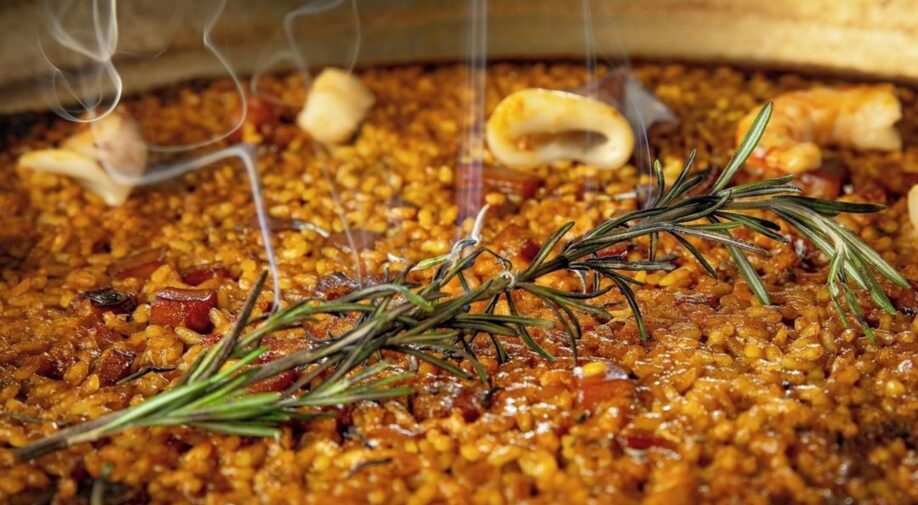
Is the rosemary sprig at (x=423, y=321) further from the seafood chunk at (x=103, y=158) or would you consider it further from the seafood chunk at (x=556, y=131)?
the seafood chunk at (x=103, y=158)

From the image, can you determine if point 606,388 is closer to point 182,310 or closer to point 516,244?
point 516,244

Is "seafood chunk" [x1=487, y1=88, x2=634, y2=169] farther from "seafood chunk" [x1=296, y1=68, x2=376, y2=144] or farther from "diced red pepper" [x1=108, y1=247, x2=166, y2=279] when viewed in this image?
"diced red pepper" [x1=108, y1=247, x2=166, y2=279]

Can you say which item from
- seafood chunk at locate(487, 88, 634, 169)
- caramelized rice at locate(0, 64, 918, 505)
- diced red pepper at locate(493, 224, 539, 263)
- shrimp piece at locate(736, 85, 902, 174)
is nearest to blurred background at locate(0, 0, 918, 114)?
caramelized rice at locate(0, 64, 918, 505)

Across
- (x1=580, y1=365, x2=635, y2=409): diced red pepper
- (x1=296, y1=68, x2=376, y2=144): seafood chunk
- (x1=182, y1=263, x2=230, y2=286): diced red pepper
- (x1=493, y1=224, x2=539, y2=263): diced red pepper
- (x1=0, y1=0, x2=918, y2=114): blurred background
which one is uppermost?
(x1=0, y1=0, x2=918, y2=114): blurred background

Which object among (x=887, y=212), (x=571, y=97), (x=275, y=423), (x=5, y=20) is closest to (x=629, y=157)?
(x=571, y=97)

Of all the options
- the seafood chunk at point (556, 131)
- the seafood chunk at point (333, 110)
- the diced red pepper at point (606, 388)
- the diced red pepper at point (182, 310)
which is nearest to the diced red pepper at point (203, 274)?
the diced red pepper at point (182, 310)

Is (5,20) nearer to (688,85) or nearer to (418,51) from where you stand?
(418,51)

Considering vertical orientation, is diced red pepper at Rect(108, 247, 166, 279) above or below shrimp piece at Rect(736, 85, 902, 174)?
below
